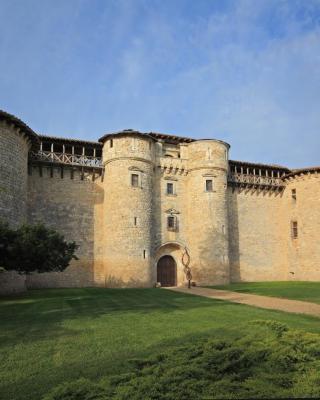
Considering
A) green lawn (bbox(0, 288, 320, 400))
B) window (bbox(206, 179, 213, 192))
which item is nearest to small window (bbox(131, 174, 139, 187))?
window (bbox(206, 179, 213, 192))

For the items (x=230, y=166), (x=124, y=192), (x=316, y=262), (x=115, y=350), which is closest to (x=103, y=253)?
(x=124, y=192)

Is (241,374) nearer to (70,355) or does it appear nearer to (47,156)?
(70,355)

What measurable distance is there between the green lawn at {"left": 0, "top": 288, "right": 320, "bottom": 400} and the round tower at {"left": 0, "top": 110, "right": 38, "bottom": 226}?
6.54 meters

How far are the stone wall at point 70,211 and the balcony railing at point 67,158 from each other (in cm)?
65

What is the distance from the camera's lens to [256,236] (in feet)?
109

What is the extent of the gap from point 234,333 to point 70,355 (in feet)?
12.6

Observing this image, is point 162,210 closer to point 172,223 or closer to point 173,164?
point 172,223

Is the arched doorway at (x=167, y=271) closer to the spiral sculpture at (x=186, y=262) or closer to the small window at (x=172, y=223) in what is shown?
the spiral sculpture at (x=186, y=262)

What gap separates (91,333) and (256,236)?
85.7ft

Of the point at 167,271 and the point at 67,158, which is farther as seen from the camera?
the point at 167,271

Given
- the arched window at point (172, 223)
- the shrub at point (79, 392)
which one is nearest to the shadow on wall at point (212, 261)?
the arched window at point (172, 223)

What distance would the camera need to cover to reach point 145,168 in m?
27.4

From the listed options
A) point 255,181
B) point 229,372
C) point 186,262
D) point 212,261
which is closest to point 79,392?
point 229,372

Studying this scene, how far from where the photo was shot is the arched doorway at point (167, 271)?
28484mm
